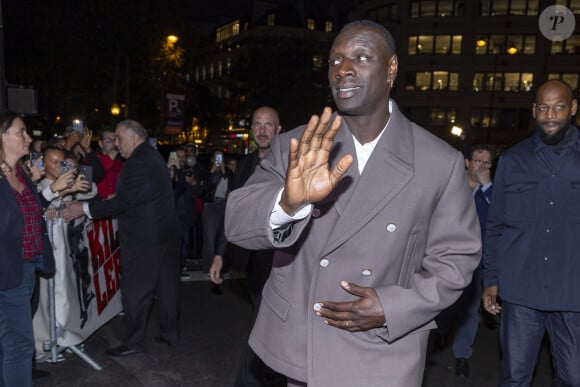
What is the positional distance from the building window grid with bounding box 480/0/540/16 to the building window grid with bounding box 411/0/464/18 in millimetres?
2405

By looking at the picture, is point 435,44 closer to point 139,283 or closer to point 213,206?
point 213,206

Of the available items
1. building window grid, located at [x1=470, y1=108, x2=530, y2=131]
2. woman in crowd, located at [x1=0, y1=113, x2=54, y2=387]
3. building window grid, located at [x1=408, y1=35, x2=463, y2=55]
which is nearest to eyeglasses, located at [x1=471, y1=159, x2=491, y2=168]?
woman in crowd, located at [x1=0, y1=113, x2=54, y2=387]

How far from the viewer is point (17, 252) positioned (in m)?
3.72

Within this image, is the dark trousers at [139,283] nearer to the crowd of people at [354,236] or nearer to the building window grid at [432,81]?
the crowd of people at [354,236]

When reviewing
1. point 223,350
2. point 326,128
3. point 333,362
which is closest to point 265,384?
point 223,350

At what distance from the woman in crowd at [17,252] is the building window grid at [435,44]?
52.4 meters

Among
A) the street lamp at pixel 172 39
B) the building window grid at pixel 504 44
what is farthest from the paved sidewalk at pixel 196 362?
the building window grid at pixel 504 44

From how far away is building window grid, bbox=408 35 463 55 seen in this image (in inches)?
2029

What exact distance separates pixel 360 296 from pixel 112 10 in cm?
2170

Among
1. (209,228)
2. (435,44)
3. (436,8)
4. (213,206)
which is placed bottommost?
(209,228)

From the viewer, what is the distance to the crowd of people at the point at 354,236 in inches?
76.1

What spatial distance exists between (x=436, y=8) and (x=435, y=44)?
141 inches

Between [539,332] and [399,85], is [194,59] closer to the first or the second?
[539,332]

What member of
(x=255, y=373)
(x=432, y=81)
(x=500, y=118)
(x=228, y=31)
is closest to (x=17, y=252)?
(x=255, y=373)
